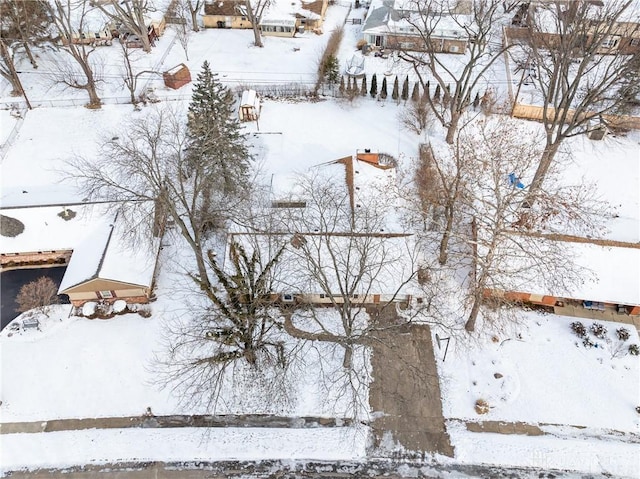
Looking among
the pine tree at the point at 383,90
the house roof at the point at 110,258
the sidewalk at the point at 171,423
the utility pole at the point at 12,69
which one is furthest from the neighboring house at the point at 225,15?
the sidewalk at the point at 171,423

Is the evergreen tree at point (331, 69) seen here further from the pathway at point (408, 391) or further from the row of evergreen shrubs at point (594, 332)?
the row of evergreen shrubs at point (594, 332)

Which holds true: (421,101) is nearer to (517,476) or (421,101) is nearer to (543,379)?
(543,379)

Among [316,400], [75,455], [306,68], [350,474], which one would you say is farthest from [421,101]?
[75,455]

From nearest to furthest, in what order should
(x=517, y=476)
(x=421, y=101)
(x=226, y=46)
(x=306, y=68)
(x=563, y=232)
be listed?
(x=517, y=476), (x=563, y=232), (x=421, y=101), (x=306, y=68), (x=226, y=46)

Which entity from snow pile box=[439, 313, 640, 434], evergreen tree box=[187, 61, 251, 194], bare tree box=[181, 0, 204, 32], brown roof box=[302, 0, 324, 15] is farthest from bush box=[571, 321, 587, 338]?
bare tree box=[181, 0, 204, 32]

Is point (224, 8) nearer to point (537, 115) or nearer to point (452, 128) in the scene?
point (452, 128)

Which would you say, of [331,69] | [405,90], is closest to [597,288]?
[405,90]
